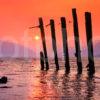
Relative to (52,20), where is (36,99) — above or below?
below

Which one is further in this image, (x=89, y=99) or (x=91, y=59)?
(x=91, y=59)

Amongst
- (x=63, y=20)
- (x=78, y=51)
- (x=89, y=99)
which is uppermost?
(x=63, y=20)

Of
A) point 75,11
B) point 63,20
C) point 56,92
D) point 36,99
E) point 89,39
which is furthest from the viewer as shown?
point 63,20

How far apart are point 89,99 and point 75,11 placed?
14.8 metres

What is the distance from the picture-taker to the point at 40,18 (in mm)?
36906

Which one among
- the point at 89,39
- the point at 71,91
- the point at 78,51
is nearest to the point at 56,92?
the point at 71,91

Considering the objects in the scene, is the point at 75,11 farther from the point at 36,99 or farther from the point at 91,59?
the point at 36,99

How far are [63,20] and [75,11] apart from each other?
8.89 ft

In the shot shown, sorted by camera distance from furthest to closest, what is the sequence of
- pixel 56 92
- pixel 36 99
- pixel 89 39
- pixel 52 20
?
pixel 52 20 < pixel 89 39 < pixel 56 92 < pixel 36 99

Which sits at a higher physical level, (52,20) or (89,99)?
(52,20)

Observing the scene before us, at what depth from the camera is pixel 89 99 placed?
655 inches

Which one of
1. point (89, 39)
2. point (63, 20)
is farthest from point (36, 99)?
point (63, 20)

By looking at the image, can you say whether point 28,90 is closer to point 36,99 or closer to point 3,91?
→ point 3,91

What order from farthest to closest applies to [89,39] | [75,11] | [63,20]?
[63,20]
[75,11]
[89,39]
